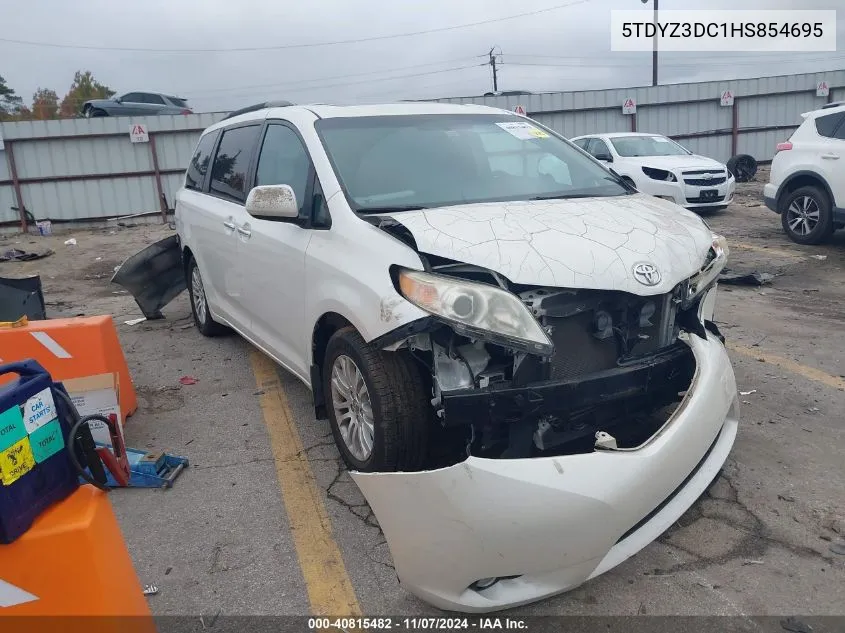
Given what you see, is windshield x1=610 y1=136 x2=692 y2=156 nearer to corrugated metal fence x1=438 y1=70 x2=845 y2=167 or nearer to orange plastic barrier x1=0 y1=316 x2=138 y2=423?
corrugated metal fence x1=438 y1=70 x2=845 y2=167

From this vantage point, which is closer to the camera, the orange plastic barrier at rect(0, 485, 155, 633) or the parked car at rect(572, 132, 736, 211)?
the orange plastic barrier at rect(0, 485, 155, 633)

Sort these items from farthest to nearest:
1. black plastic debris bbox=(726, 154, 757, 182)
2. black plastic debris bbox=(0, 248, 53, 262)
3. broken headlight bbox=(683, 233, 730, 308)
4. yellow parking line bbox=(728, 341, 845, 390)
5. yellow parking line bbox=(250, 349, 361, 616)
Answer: black plastic debris bbox=(726, 154, 757, 182), black plastic debris bbox=(0, 248, 53, 262), yellow parking line bbox=(728, 341, 845, 390), broken headlight bbox=(683, 233, 730, 308), yellow parking line bbox=(250, 349, 361, 616)

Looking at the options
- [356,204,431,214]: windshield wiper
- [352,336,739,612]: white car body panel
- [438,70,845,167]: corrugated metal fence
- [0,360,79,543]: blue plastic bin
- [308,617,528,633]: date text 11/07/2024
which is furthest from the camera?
[438,70,845,167]: corrugated metal fence

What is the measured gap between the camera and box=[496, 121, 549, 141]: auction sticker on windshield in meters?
4.12

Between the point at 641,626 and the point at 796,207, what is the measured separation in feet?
27.8

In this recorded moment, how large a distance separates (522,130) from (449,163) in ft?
2.41

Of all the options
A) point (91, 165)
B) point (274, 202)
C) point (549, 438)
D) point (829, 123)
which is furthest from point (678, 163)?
point (91, 165)

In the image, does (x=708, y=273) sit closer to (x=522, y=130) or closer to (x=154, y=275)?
(x=522, y=130)

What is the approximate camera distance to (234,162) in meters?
4.79

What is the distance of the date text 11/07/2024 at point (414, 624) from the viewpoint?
2.42 meters

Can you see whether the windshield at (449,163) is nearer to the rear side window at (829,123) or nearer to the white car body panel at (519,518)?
the white car body panel at (519,518)

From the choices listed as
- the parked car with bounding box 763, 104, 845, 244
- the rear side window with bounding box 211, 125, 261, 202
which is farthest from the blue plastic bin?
the parked car with bounding box 763, 104, 845, 244

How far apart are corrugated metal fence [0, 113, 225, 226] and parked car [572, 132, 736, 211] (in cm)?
970

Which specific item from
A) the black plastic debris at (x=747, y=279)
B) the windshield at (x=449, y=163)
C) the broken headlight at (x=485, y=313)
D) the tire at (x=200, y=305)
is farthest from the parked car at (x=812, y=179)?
the broken headlight at (x=485, y=313)
